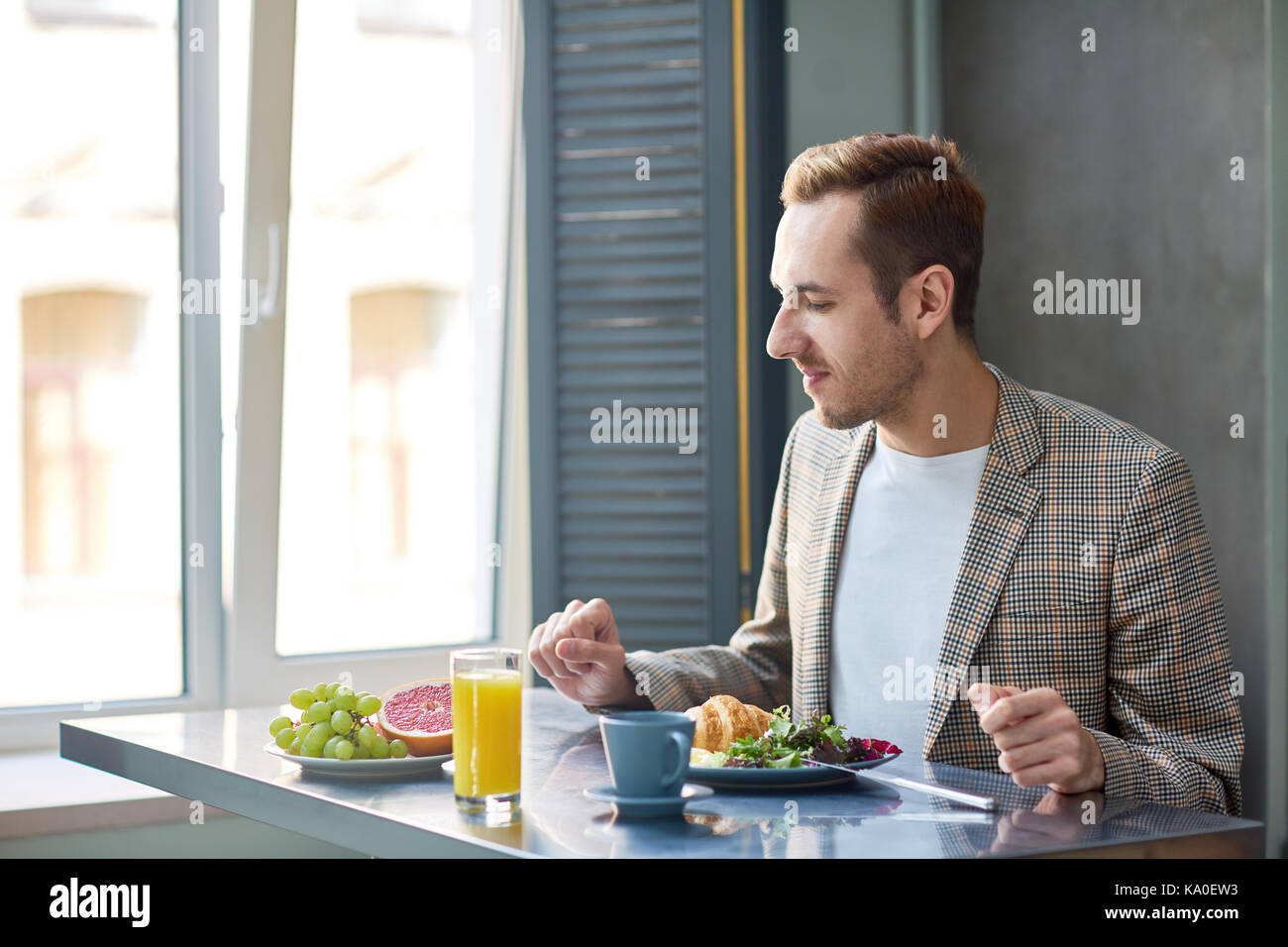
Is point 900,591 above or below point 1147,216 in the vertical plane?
below

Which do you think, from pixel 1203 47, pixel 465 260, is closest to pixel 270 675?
pixel 465 260

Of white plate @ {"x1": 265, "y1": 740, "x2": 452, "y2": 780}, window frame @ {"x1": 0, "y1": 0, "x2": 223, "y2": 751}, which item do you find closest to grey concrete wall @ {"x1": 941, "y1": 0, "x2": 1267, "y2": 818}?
window frame @ {"x1": 0, "y1": 0, "x2": 223, "y2": 751}

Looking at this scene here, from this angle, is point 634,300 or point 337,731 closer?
point 337,731

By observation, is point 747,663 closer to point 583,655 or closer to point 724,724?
point 583,655

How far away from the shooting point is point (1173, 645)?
1.49 m

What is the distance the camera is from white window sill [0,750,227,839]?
232 cm

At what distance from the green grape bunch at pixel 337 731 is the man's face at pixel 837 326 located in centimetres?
70

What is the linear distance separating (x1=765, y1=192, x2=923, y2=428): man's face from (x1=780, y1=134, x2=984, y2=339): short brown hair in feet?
0.06

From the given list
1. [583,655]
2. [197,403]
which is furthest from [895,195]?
[197,403]

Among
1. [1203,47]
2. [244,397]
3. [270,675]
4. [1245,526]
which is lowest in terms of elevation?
[270,675]

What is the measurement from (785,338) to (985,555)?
1.20ft

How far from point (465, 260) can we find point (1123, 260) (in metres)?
1.45
